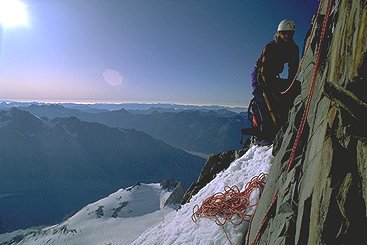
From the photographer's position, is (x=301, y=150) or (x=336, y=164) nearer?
(x=336, y=164)

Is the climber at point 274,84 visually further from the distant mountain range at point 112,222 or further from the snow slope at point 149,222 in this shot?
the distant mountain range at point 112,222

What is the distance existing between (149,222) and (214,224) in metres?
116

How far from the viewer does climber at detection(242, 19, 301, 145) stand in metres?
10.8

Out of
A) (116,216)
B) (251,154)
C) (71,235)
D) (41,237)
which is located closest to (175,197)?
(116,216)

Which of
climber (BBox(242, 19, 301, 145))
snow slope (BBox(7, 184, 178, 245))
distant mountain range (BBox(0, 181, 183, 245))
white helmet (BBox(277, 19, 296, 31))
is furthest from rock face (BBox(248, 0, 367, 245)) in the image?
distant mountain range (BBox(0, 181, 183, 245))

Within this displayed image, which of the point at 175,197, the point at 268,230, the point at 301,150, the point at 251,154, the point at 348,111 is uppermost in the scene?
the point at 348,111

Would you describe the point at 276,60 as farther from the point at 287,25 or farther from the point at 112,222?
the point at 112,222

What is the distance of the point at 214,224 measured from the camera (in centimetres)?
934

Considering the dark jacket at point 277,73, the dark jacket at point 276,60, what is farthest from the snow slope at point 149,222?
the dark jacket at point 276,60

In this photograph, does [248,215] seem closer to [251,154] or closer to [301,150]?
[301,150]

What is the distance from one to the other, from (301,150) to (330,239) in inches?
115

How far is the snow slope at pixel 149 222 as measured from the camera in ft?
31.6

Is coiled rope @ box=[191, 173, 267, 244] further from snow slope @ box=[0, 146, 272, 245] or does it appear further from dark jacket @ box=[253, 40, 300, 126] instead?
dark jacket @ box=[253, 40, 300, 126]

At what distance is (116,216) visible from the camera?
13600cm
